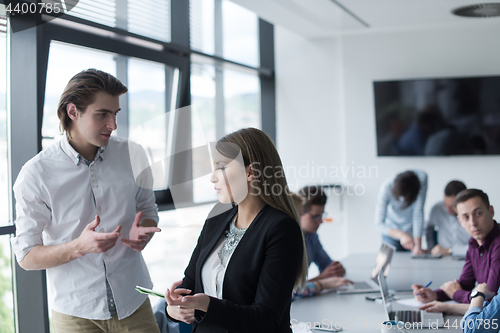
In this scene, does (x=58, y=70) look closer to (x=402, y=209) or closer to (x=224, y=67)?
(x=224, y=67)

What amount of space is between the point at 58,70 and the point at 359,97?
3.53 meters

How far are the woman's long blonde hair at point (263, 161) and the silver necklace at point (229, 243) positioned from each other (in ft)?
0.51

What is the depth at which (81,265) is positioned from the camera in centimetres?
174

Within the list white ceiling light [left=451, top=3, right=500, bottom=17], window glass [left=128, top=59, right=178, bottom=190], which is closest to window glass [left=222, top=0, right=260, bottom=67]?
window glass [left=128, top=59, right=178, bottom=190]

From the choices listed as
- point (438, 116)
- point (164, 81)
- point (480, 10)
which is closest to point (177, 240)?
point (164, 81)

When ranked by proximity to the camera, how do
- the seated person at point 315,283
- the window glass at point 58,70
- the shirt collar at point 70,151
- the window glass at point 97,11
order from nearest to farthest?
the shirt collar at point 70,151 < the window glass at point 58,70 < the seated person at point 315,283 < the window glass at point 97,11

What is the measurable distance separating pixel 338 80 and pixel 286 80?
654 mm

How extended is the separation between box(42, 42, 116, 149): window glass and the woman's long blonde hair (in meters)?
1.36

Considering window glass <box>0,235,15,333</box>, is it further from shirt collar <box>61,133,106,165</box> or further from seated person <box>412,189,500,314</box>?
seated person <box>412,189,500,314</box>

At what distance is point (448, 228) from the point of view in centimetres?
369

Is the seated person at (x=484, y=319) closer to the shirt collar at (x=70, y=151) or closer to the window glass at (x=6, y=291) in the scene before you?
the shirt collar at (x=70, y=151)

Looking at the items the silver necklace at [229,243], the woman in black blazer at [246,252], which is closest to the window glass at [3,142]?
the woman in black blazer at [246,252]

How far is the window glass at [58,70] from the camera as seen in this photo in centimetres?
247

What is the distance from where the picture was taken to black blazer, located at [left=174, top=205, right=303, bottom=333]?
4.40ft
